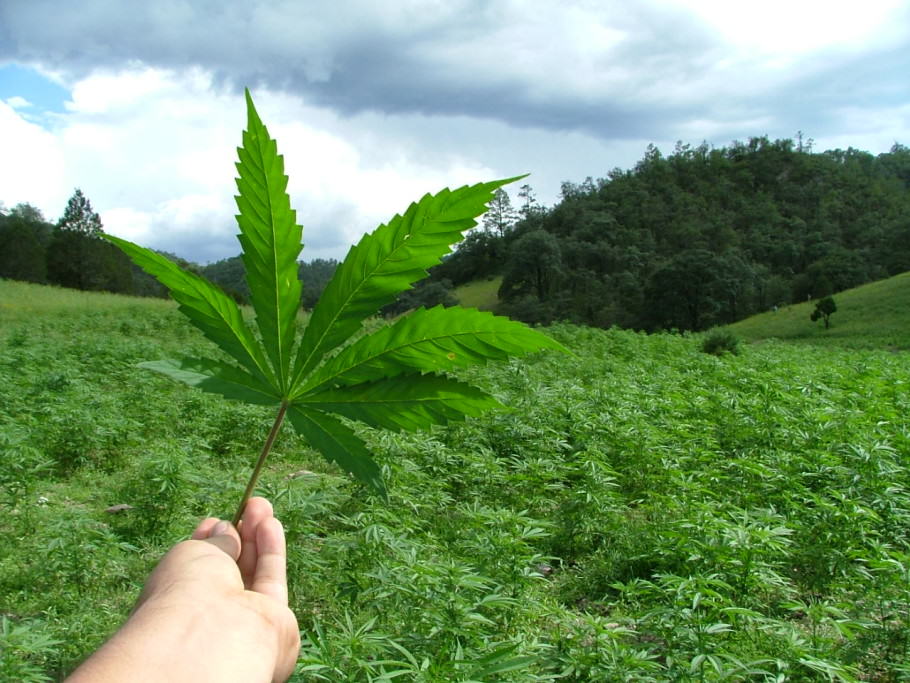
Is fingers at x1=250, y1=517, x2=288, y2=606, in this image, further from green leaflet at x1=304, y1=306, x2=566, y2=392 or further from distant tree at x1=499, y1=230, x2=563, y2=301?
distant tree at x1=499, y1=230, x2=563, y2=301

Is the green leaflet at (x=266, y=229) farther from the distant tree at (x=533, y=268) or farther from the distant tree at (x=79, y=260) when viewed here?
the distant tree at (x=533, y=268)

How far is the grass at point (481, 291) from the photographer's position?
186 feet

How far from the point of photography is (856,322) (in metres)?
29.0

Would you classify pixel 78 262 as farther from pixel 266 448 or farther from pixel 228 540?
pixel 266 448

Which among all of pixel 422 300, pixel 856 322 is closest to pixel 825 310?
pixel 856 322

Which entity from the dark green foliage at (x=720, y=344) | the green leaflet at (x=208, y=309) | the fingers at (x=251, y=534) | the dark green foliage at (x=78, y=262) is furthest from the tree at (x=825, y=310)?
the dark green foliage at (x=78, y=262)

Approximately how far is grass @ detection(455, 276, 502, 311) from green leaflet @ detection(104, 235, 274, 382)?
53.9m

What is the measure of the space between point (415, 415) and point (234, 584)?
275mm

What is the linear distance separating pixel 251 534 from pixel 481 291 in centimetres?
6107

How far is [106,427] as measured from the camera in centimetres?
539

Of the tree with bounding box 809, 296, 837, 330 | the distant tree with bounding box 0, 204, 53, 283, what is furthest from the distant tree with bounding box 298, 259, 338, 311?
the distant tree with bounding box 0, 204, 53, 283

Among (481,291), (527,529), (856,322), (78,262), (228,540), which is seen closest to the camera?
(228,540)

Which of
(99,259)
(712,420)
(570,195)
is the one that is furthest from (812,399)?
(570,195)

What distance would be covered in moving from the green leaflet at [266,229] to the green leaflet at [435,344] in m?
0.07
